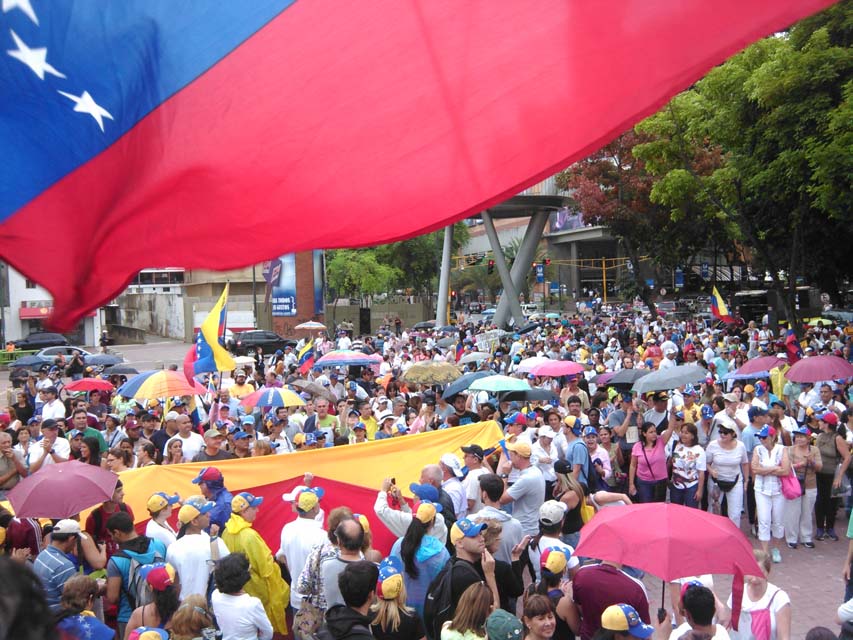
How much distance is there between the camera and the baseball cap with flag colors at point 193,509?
6145 millimetres

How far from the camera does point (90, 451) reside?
31.7 ft

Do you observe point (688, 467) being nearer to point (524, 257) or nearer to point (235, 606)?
point (235, 606)

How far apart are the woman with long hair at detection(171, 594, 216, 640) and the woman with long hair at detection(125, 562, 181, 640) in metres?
0.35

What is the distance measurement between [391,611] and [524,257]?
129 feet

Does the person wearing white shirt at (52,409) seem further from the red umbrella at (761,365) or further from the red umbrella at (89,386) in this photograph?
the red umbrella at (761,365)

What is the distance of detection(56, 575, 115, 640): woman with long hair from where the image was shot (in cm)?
453

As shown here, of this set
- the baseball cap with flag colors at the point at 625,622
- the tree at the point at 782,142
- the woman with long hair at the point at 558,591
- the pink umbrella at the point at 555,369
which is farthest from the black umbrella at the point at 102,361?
the baseball cap with flag colors at the point at 625,622

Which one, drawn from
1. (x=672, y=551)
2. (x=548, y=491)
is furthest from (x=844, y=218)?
(x=672, y=551)

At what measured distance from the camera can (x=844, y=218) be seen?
20.1 meters

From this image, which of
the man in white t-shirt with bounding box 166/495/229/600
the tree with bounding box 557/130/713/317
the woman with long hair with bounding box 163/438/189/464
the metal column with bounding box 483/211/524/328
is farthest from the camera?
the tree with bounding box 557/130/713/317

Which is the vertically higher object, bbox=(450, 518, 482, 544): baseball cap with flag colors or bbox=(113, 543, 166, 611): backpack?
bbox=(450, 518, 482, 544): baseball cap with flag colors

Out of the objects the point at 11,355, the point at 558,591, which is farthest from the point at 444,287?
the point at 558,591

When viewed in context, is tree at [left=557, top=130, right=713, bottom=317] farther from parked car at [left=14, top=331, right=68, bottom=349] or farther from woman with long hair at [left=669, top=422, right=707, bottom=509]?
woman with long hair at [left=669, top=422, right=707, bottom=509]

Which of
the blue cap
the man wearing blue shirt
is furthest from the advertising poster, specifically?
the man wearing blue shirt
